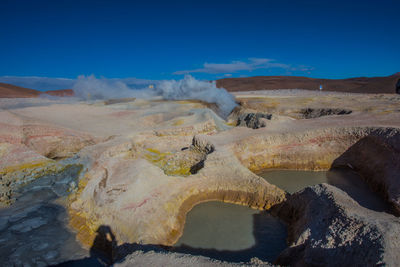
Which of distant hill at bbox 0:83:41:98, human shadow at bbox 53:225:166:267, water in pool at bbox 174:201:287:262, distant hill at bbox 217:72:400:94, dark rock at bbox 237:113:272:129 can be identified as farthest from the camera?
distant hill at bbox 217:72:400:94

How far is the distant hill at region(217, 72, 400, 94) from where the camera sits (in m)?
26.4

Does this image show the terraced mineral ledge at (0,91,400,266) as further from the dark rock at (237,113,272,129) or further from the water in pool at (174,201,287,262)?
the dark rock at (237,113,272,129)

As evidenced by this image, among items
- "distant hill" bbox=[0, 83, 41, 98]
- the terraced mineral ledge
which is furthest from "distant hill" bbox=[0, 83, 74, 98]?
the terraced mineral ledge

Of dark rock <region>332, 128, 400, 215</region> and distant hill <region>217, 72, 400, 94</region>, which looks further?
distant hill <region>217, 72, 400, 94</region>

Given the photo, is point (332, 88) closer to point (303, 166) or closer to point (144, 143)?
point (303, 166)

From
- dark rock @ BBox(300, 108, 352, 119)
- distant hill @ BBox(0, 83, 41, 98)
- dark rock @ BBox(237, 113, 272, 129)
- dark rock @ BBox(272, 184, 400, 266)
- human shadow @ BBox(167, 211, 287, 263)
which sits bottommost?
human shadow @ BBox(167, 211, 287, 263)

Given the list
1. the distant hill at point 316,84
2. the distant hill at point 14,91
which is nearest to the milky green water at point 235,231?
the distant hill at point 14,91

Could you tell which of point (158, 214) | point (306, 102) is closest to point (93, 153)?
point (158, 214)

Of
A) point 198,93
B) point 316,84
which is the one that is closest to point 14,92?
point 198,93

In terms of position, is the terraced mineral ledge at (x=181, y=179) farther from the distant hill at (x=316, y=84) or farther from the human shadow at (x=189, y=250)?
the distant hill at (x=316, y=84)

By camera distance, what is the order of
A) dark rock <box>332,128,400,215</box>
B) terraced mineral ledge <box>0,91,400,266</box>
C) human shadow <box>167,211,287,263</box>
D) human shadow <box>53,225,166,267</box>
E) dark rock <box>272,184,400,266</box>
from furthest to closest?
1. dark rock <box>332,128,400,215</box>
2. human shadow <box>167,211,287,263</box>
3. human shadow <box>53,225,166,267</box>
4. terraced mineral ledge <box>0,91,400,266</box>
5. dark rock <box>272,184,400,266</box>

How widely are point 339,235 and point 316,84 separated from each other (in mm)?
33173

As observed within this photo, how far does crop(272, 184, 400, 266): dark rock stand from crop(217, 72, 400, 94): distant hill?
26924 millimetres

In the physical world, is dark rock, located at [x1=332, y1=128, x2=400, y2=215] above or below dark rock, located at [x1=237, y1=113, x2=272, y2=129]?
below
